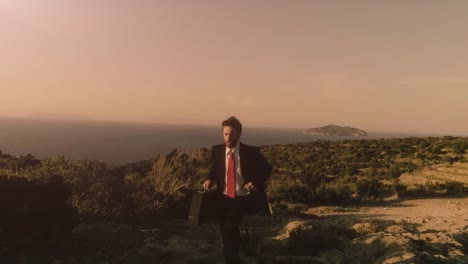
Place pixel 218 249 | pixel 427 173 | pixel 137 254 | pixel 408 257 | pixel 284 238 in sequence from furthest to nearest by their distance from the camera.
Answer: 1. pixel 427 173
2. pixel 284 238
3. pixel 218 249
4. pixel 137 254
5. pixel 408 257

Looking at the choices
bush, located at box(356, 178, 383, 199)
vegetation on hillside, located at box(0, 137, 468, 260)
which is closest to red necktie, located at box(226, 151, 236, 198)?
vegetation on hillside, located at box(0, 137, 468, 260)

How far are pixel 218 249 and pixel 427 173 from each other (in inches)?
610

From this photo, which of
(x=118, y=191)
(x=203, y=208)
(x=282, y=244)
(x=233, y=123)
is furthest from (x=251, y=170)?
(x=118, y=191)

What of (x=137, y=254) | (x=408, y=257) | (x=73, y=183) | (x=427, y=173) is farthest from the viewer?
(x=427, y=173)

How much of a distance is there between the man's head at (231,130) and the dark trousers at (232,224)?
695mm

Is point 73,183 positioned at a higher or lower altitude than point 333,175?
higher

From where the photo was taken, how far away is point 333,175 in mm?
20203

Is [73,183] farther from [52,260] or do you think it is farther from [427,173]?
[427,173]

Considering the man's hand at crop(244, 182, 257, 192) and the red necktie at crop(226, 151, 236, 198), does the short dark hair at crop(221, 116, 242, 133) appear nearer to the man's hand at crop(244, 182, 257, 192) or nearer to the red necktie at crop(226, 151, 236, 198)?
the red necktie at crop(226, 151, 236, 198)

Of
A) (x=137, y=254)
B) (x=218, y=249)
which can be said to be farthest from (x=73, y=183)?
(x=218, y=249)

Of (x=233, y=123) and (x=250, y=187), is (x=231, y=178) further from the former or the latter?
(x=233, y=123)

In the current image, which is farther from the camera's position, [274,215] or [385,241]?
[274,215]

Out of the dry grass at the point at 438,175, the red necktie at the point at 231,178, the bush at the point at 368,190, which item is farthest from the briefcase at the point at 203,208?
the dry grass at the point at 438,175

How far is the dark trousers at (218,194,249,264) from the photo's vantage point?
15.4 ft
